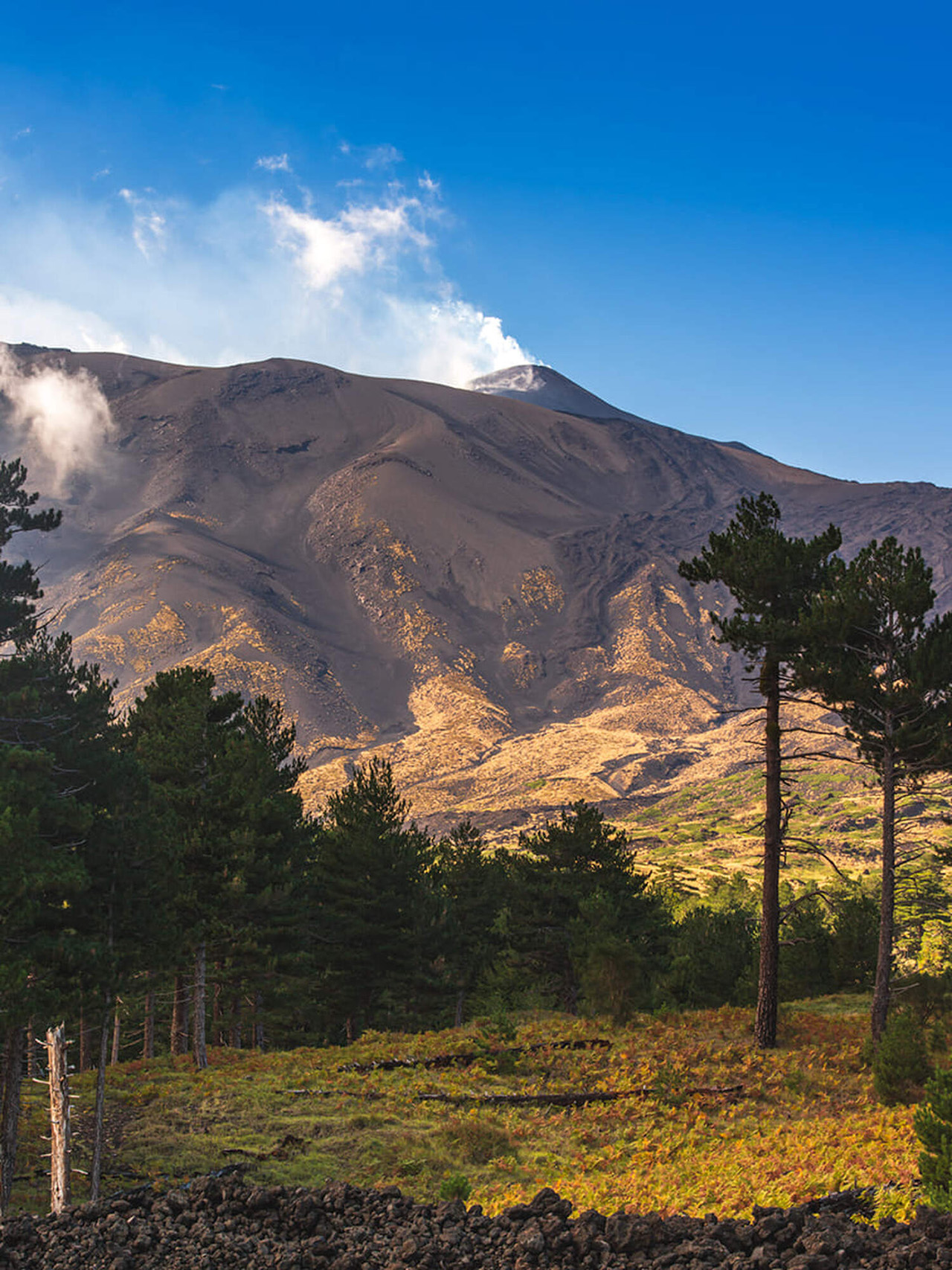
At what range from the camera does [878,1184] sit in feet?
30.3

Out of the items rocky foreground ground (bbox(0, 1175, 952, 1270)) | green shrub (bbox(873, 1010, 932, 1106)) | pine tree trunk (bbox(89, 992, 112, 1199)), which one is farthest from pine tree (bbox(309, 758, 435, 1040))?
rocky foreground ground (bbox(0, 1175, 952, 1270))

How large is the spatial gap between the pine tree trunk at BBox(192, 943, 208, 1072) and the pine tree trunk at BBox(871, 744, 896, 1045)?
50.2 ft

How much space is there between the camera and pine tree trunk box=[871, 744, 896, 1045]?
1770 centimetres

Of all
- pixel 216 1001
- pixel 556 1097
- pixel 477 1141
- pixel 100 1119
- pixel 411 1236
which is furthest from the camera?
pixel 216 1001

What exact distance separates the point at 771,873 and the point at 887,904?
2524 mm

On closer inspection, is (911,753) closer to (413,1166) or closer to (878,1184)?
(878,1184)

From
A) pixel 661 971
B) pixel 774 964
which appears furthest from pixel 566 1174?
pixel 661 971

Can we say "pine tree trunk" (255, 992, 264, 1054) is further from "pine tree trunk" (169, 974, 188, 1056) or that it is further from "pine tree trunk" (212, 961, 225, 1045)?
"pine tree trunk" (169, 974, 188, 1056)

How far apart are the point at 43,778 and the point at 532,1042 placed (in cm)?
1322

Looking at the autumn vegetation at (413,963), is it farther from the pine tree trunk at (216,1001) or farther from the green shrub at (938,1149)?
the green shrub at (938,1149)

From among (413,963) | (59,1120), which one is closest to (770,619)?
(59,1120)

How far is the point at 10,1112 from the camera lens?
1330 centimetres

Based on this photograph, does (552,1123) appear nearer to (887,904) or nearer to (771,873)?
(771,873)

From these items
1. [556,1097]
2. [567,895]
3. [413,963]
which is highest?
[567,895]
